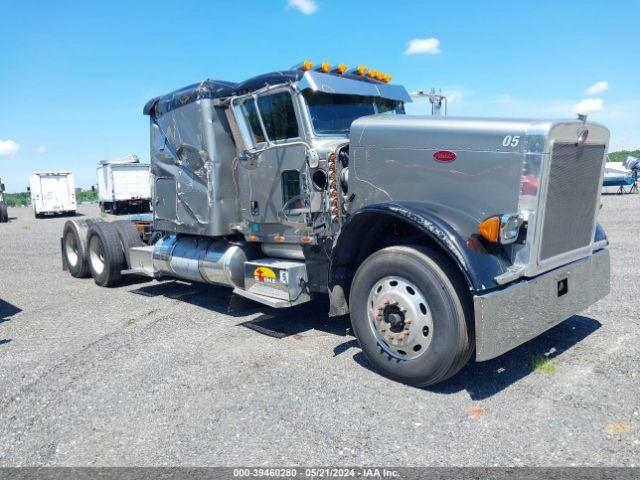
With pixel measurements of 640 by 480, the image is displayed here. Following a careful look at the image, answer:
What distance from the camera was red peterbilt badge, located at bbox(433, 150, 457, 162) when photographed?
4.22 meters

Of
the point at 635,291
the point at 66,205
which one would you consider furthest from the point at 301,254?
the point at 66,205

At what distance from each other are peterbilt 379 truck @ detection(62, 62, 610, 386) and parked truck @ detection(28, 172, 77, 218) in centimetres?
2765

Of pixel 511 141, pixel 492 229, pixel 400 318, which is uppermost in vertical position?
pixel 511 141

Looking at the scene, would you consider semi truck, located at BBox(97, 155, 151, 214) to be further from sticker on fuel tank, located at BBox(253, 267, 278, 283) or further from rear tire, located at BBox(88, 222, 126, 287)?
sticker on fuel tank, located at BBox(253, 267, 278, 283)

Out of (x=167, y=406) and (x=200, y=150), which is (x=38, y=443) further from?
(x=200, y=150)

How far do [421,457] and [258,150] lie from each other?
156 inches

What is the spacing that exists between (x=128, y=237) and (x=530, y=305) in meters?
6.84

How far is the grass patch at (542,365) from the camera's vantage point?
4348mm

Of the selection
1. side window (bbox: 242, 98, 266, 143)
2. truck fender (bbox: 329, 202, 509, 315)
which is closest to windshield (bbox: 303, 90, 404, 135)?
side window (bbox: 242, 98, 266, 143)

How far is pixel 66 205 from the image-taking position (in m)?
31.6

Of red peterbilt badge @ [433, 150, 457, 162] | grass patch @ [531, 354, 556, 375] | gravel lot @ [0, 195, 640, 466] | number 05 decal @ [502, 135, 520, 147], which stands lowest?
gravel lot @ [0, 195, 640, 466]

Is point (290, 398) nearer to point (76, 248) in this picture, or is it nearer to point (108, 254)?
point (108, 254)

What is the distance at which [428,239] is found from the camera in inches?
177

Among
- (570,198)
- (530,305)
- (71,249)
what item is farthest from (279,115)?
(71,249)
